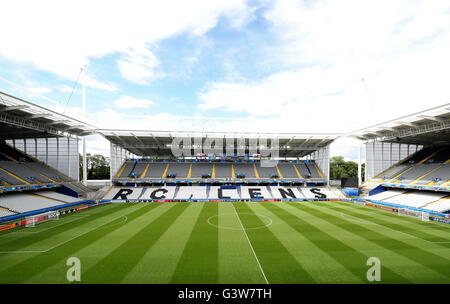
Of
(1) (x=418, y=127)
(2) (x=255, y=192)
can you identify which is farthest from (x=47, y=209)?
(1) (x=418, y=127)

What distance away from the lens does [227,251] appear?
1129 centimetres

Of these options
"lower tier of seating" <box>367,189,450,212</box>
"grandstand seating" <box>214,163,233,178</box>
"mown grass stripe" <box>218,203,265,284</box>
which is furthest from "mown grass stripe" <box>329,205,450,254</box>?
"grandstand seating" <box>214,163,233,178</box>

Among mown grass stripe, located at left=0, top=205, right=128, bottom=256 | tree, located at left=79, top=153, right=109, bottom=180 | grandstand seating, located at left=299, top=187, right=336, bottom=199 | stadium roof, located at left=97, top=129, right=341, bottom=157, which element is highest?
stadium roof, located at left=97, top=129, right=341, bottom=157

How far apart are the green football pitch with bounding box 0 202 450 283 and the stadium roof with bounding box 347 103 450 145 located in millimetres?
12421

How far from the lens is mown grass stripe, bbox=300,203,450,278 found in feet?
31.7

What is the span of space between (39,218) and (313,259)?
23.6 metres

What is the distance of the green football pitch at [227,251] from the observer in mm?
8625

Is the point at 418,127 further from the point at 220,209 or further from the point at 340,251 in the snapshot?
the point at 220,209

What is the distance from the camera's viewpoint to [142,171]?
133 feet

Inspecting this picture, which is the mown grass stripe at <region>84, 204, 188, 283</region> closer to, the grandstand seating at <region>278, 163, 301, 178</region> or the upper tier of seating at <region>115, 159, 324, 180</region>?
the upper tier of seating at <region>115, 159, 324, 180</region>

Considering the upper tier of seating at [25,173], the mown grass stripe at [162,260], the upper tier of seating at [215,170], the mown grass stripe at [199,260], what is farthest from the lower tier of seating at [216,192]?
the mown grass stripe at [199,260]

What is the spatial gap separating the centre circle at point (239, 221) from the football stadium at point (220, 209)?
103 millimetres

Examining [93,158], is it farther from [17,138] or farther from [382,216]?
[382,216]
